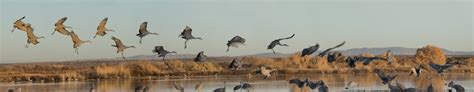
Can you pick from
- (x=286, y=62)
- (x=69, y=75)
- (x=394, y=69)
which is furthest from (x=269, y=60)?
(x=69, y=75)

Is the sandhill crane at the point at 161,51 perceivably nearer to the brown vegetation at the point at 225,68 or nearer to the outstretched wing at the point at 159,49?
the outstretched wing at the point at 159,49

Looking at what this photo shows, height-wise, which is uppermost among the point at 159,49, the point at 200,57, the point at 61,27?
the point at 61,27

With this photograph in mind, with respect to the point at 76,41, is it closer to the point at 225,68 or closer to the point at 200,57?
the point at 200,57

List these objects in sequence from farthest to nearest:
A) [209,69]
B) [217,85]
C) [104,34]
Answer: [209,69]
[217,85]
[104,34]

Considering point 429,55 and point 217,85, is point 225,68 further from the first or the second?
point 217,85

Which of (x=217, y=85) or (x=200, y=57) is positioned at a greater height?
(x=200, y=57)

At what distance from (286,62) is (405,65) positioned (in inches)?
150

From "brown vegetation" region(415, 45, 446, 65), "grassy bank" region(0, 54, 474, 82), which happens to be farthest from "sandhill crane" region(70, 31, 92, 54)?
"brown vegetation" region(415, 45, 446, 65)

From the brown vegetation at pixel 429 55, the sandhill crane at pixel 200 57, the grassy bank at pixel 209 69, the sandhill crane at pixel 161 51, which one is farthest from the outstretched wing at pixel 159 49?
the brown vegetation at pixel 429 55

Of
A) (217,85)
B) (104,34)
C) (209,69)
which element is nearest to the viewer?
(104,34)

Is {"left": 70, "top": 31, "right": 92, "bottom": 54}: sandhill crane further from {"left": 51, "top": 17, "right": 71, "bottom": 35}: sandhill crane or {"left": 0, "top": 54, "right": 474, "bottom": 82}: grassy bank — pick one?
{"left": 0, "top": 54, "right": 474, "bottom": 82}: grassy bank

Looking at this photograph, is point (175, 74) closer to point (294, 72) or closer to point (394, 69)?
point (294, 72)

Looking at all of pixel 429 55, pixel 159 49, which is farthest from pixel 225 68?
pixel 159 49

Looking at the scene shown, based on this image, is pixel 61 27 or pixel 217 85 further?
pixel 217 85
